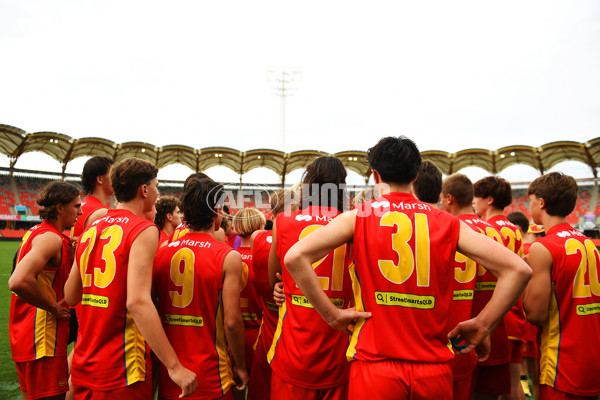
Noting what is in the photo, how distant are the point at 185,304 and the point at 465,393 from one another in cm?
208

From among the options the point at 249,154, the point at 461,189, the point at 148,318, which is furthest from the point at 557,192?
the point at 249,154

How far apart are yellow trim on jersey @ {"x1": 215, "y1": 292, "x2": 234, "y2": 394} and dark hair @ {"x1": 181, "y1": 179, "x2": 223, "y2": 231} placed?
1.73ft

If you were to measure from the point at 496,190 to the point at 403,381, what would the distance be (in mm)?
2755

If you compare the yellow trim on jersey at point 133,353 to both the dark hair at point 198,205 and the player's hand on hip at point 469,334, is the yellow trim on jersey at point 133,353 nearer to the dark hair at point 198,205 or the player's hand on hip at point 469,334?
the dark hair at point 198,205

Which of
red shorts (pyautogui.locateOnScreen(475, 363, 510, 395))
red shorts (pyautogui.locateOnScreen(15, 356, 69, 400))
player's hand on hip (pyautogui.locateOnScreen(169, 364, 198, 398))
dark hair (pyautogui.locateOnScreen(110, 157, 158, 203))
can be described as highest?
dark hair (pyautogui.locateOnScreen(110, 157, 158, 203))

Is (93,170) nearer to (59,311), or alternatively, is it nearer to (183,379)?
(59,311)

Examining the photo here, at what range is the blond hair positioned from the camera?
11.5 ft

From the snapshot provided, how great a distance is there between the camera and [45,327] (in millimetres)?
2973

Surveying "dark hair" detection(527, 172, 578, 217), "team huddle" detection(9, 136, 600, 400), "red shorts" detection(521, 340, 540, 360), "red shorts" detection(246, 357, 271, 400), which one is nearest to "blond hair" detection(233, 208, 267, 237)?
"team huddle" detection(9, 136, 600, 400)

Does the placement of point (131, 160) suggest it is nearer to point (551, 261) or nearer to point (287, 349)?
point (287, 349)

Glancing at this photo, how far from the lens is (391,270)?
180 centimetres

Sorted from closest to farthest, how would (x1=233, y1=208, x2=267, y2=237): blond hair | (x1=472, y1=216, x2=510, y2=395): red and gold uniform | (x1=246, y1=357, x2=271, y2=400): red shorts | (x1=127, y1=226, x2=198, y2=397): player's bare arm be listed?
(x1=127, y1=226, x2=198, y2=397): player's bare arm < (x1=246, y1=357, x2=271, y2=400): red shorts < (x1=472, y1=216, x2=510, y2=395): red and gold uniform < (x1=233, y1=208, x2=267, y2=237): blond hair

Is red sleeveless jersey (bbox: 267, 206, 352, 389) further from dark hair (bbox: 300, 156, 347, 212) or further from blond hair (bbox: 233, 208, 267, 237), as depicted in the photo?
blond hair (bbox: 233, 208, 267, 237)

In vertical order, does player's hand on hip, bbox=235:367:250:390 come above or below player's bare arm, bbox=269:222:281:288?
below
